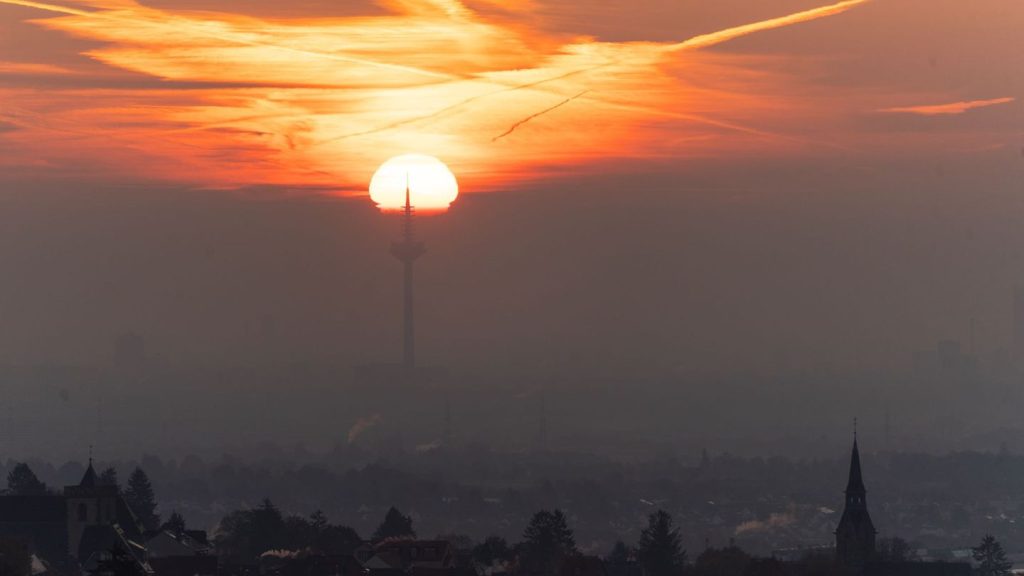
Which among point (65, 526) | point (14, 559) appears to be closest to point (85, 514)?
point (65, 526)

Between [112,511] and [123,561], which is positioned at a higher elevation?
[112,511]

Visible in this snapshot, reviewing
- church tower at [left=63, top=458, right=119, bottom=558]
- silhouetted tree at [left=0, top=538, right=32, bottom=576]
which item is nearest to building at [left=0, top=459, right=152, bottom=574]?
church tower at [left=63, top=458, right=119, bottom=558]

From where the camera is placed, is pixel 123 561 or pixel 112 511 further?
pixel 112 511

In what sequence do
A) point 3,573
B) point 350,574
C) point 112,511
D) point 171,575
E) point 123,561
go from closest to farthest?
point 123,561 → point 3,573 → point 171,575 → point 350,574 → point 112,511

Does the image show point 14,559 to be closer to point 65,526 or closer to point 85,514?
point 65,526

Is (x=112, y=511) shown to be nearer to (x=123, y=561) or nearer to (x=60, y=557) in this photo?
(x=60, y=557)

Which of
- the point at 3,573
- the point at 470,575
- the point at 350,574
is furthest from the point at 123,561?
the point at 470,575

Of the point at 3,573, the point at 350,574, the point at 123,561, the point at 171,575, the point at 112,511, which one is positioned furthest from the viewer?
the point at 112,511

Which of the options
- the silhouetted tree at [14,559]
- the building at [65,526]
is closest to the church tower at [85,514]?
the building at [65,526]
